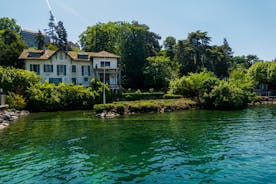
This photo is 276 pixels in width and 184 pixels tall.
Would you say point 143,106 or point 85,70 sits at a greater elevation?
point 85,70

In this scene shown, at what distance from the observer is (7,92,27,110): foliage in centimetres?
4069

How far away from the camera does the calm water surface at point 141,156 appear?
11.1m

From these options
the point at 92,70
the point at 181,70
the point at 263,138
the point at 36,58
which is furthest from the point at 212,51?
the point at 263,138

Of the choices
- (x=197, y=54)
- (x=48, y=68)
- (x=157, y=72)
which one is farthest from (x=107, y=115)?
(x=197, y=54)

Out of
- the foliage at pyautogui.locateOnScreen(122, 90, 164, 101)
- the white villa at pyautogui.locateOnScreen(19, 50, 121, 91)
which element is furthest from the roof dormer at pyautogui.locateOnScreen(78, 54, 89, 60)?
the foliage at pyautogui.locateOnScreen(122, 90, 164, 101)

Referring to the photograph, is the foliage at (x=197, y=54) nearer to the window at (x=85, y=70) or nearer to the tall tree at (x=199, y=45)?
the tall tree at (x=199, y=45)

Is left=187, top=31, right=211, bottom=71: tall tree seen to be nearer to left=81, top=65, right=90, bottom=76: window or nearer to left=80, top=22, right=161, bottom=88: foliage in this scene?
left=80, top=22, right=161, bottom=88: foliage

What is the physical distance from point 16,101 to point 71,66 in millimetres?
17524

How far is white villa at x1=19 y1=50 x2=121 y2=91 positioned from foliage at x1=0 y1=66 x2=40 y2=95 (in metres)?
8.75

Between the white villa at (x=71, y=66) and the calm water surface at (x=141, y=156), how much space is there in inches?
1312

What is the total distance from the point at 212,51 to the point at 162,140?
5849cm

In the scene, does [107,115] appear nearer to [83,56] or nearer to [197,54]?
[83,56]

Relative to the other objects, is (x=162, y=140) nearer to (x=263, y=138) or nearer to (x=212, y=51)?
(x=263, y=138)

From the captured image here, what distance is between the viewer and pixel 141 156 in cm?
1445
